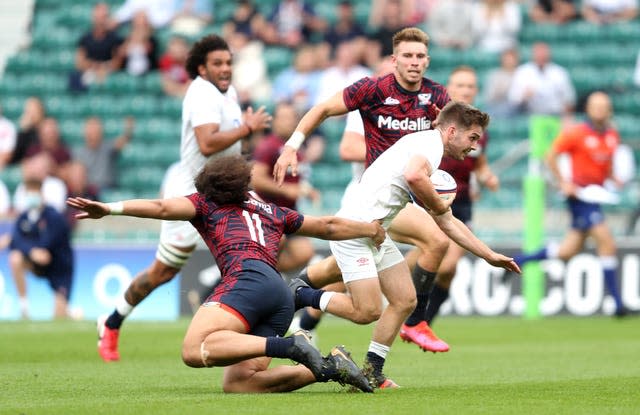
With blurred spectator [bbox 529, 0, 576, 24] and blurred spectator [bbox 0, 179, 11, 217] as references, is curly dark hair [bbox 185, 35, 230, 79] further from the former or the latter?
blurred spectator [bbox 529, 0, 576, 24]

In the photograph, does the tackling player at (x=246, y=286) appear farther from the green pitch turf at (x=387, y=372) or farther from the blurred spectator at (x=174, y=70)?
the blurred spectator at (x=174, y=70)

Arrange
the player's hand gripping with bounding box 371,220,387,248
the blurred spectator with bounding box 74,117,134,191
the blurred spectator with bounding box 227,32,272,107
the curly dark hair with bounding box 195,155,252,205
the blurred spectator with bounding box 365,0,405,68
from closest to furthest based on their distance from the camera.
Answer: the curly dark hair with bounding box 195,155,252,205
the player's hand gripping with bounding box 371,220,387,248
the blurred spectator with bounding box 365,0,405,68
the blurred spectator with bounding box 74,117,134,191
the blurred spectator with bounding box 227,32,272,107

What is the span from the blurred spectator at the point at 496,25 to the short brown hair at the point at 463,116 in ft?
41.6

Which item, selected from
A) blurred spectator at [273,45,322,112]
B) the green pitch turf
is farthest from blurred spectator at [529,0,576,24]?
the green pitch turf

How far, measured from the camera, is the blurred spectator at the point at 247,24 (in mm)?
21422

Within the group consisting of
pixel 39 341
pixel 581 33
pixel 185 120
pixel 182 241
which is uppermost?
pixel 581 33

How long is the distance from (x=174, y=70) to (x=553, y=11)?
6.15 m

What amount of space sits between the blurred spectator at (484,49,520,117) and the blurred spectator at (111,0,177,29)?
20.5ft

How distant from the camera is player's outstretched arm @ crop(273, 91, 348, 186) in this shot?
319 inches

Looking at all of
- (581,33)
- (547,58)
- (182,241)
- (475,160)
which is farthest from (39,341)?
(581,33)

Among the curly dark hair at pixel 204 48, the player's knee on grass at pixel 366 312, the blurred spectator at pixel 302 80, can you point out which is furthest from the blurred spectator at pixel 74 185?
the player's knee on grass at pixel 366 312

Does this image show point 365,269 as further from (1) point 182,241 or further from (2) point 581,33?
(2) point 581,33

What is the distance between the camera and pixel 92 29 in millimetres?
22109

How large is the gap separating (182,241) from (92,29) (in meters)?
12.5
